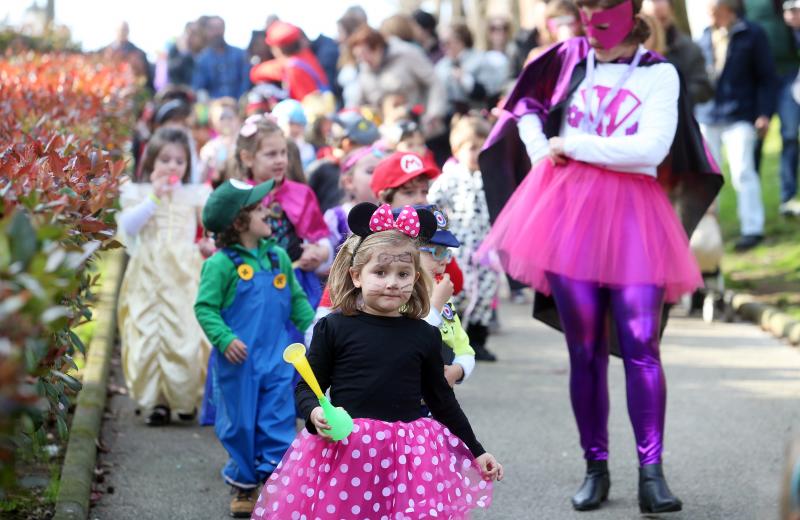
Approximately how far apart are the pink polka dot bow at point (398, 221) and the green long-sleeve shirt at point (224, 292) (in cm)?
143

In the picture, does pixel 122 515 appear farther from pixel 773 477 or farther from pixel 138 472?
pixel 773 477

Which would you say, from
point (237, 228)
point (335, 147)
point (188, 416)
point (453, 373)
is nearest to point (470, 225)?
point (335, 147)

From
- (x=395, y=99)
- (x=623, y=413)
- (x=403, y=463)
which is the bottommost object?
(x=623, y=413)

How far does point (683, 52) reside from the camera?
1196 centimetres

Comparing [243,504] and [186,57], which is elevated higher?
[186,57]

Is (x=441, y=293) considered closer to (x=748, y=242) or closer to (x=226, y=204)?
(x=226, y=204)

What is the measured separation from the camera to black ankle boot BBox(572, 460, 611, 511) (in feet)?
19.2

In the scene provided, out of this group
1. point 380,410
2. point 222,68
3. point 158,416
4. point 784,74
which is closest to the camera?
point 380,410

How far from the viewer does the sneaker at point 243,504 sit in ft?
19.0

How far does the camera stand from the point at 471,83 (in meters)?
14.8

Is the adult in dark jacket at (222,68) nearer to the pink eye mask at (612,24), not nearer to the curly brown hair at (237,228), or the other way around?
the curly brown hair at (237,228)

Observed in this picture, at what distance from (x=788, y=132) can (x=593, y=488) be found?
30.0ft

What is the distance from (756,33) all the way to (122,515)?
9.51 m

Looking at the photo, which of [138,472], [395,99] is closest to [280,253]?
[138,472]
